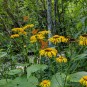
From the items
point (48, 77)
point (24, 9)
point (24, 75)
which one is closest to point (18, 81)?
point (24, 75)

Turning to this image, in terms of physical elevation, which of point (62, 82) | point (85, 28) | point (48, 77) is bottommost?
point (48, 77)

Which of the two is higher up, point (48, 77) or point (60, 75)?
point (60, 75)

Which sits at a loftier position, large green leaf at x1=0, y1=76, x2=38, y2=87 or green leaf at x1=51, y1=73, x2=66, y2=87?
green leaf at x1=51, y1=73, x2=66, y2=87

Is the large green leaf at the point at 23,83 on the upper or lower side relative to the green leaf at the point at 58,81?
lower

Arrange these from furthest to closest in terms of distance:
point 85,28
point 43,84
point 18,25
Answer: point 18,25, point 85,28, point 43,84

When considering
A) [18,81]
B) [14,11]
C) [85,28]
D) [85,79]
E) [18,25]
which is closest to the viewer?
[85,79]

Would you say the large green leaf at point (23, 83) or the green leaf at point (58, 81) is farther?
the large green leaf at point (23, 83)

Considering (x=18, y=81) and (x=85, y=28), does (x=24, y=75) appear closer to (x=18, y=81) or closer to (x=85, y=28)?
(x=18, y=81)

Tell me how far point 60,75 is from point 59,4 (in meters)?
3.17

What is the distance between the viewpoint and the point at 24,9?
5.70 meters

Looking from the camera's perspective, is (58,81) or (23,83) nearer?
(58,81)

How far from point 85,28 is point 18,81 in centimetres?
88

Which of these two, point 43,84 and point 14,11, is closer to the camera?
point 43,84

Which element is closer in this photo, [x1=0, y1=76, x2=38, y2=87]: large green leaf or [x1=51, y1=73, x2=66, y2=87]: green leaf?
[x1=51, y1=73, x2=66, y2=87]: green leaf
